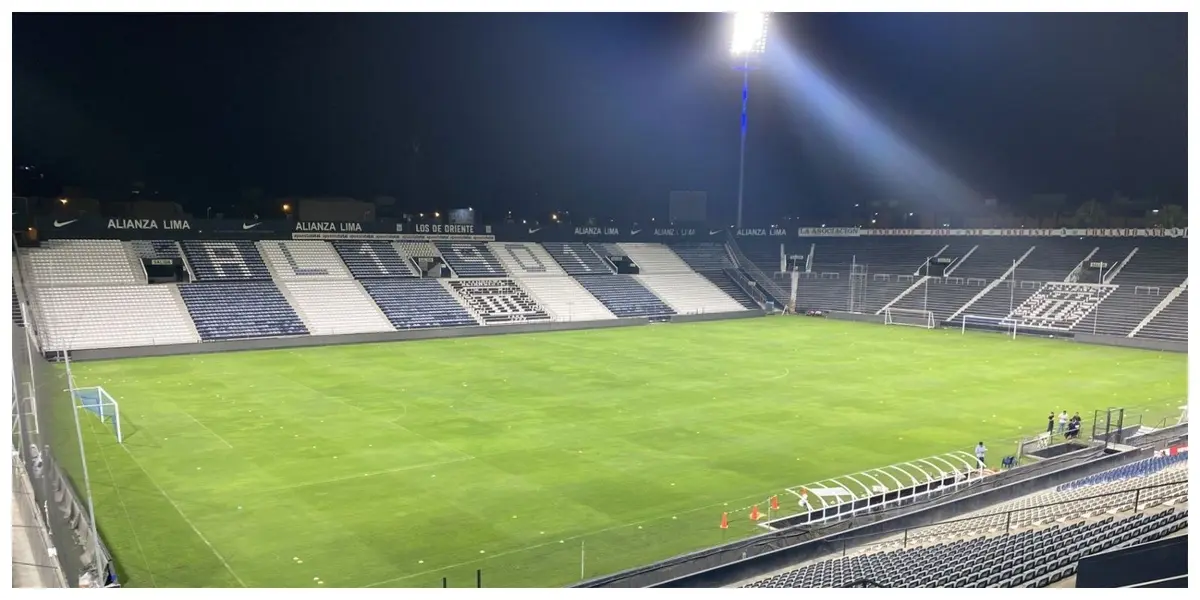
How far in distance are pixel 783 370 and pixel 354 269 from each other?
93.9 ft

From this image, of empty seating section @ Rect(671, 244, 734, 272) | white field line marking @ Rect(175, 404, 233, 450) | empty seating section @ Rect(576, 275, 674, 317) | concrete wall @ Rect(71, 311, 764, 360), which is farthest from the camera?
empty seating section @ Rect(671, 244, 734, 272)

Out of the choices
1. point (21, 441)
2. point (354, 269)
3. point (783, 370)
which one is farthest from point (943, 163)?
point (21, 441)

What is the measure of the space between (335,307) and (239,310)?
481 centimetres

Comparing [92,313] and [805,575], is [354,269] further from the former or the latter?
[805,575]

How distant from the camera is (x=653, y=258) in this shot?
62.3m

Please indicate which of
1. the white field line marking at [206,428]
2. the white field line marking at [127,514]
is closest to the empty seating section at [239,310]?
the white field line marking at [206,428]


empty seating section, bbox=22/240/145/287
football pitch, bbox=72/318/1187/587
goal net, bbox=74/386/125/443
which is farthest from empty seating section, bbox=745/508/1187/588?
empty seating section, bbox=22/240/145/287

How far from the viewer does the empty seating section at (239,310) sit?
1548 inches

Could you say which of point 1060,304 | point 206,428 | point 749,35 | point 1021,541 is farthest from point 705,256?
point 1021,541

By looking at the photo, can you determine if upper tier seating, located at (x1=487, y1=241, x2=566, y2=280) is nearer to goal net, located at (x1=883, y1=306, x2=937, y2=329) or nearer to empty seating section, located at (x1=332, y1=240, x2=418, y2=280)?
empty seating section, located at (x1=332, y1=240, x2=418, y2=280)

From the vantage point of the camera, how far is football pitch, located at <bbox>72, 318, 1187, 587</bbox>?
45.0 ft

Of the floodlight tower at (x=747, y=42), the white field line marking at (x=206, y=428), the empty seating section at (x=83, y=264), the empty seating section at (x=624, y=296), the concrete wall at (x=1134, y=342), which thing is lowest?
the white field line marking at (x=206, y=428)

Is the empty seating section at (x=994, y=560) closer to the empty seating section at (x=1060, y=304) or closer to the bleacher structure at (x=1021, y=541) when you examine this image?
the bleacher structure at (x=1021, y=541)

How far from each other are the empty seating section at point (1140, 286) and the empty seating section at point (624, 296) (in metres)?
23.7
